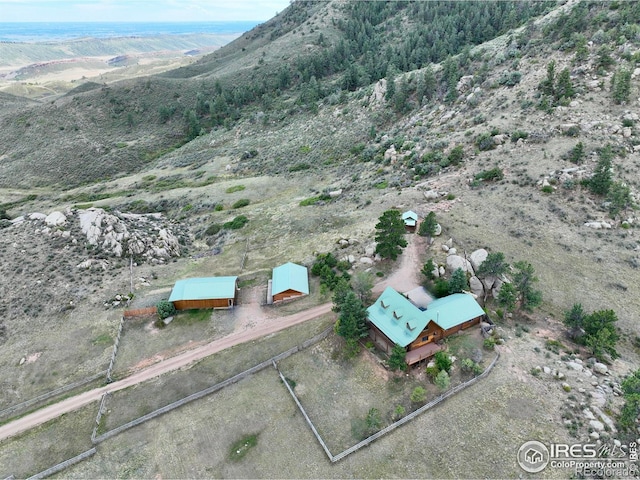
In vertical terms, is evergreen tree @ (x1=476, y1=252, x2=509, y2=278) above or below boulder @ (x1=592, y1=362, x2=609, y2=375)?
above

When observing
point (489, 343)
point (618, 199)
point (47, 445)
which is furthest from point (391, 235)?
point (47, 445)

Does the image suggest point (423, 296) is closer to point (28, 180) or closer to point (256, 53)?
point (28, 180)

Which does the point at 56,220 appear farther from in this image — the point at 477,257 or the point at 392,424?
the point at 477,257

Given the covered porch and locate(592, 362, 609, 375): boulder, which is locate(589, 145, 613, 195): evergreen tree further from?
the covered porch

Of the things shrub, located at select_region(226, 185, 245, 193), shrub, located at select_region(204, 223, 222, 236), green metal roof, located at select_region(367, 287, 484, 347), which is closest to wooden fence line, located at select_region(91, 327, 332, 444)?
green metal roof, located at select_region(367, 287, 484, 347)

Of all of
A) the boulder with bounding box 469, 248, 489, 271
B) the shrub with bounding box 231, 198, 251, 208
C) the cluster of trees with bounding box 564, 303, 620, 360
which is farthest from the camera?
the shrub with bounding box 231, 198, 251, 208

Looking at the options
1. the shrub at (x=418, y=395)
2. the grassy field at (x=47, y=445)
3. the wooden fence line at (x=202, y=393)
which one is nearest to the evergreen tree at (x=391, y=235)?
the wooden fence line at (x=202, y=393)
